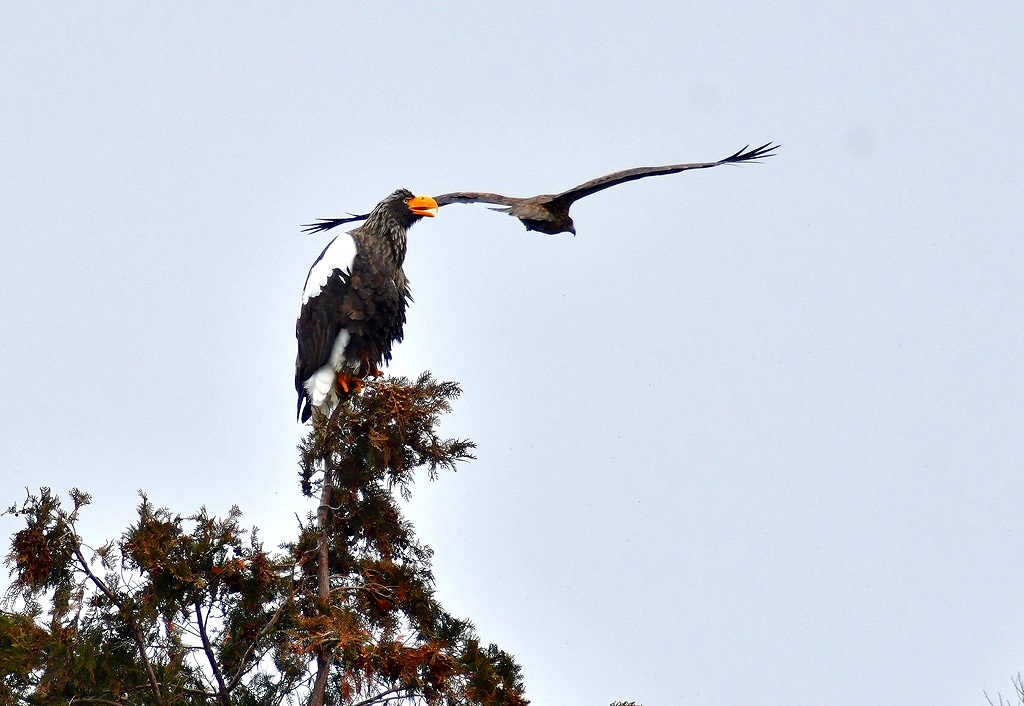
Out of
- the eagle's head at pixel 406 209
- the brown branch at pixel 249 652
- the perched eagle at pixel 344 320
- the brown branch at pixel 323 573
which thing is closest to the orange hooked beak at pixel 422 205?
the eagle's head at pixel 406 209

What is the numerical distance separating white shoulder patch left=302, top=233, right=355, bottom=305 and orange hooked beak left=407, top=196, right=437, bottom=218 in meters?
0.72

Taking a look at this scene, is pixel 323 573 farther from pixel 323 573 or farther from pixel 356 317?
pixel 356 317

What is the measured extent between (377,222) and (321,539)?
12.3 feet

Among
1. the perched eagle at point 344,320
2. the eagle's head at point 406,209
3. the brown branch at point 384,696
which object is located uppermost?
the eagle's head at point 406,209

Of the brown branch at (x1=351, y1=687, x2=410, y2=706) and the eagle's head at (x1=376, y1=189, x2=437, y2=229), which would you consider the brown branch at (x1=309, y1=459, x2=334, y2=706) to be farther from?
the eagle's head at (x1=376, y1=189, x2=437, y2=229)

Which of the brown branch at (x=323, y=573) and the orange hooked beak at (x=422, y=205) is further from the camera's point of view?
the orange hooked beak at (x=422, y=205)

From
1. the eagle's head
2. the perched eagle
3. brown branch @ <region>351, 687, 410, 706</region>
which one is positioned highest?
the eagle's head

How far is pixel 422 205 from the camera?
30.5 ft

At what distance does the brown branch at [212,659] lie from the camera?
18.4 feet

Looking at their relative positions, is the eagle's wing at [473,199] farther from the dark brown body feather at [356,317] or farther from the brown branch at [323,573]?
the brown branch at [323,573]

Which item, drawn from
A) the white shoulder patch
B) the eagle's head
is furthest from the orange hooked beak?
the white shoulder patch

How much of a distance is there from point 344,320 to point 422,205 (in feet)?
4.55

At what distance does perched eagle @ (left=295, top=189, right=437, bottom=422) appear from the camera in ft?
27.7

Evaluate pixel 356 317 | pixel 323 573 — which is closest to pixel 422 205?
pixel 356 317
